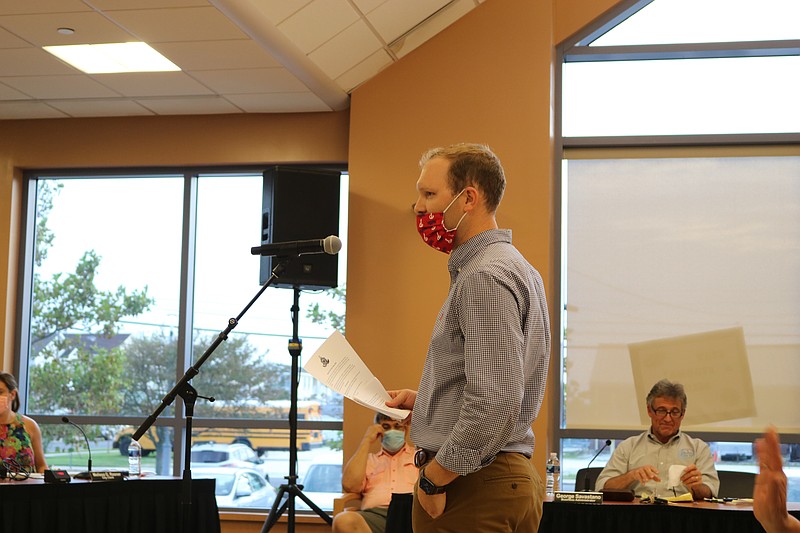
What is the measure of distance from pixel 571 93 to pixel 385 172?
55.0 inches

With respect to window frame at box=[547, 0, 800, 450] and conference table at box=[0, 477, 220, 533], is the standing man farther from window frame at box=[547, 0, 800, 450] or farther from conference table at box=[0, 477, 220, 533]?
window frame at box=[547, 0, 800, 450]

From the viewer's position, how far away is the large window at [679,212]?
5961 millimetres

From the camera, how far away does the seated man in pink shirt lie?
17.2 feet

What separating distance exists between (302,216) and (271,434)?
1.68 m

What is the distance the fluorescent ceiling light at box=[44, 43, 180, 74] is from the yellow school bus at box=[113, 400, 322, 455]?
2448mm

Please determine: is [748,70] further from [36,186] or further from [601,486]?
[36,186]

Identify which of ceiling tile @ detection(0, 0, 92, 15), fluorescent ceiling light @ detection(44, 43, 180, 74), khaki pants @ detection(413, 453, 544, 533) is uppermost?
ceiling tile @ detection(0, 0, 92, 15)

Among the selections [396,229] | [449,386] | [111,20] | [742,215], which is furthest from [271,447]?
[449,386]

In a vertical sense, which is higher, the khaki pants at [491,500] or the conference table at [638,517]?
the khaki pants at [491,500]

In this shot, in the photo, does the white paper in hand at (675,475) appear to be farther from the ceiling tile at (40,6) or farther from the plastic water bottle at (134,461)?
the ceiling tile at (40,6)

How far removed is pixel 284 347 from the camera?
6648mm

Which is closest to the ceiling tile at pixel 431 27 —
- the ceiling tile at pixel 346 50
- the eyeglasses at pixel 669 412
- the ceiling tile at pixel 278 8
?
the ceiling tile at pixel 346 50

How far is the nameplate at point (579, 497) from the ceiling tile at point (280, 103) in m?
3.27

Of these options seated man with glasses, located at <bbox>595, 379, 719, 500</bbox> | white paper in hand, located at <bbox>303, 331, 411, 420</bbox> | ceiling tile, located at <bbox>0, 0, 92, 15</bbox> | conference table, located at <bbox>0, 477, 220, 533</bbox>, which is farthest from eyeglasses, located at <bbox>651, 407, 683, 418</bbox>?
ceiling tile, located at <bbox>0, 0, 92, 15</bbox>
